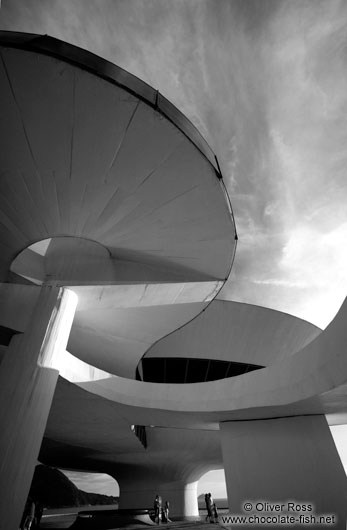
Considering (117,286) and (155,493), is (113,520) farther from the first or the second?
(117,286)

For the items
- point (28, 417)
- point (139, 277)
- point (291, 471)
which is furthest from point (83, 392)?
point (291, 471)

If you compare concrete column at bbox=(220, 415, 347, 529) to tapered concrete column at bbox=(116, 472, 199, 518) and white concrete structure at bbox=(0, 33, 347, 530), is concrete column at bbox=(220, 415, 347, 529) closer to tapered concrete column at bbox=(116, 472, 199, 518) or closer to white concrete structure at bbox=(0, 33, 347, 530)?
white concrete structure at bbox=(0, 33, 347, 530)

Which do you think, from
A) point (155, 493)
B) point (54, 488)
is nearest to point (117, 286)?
point (155, 493)

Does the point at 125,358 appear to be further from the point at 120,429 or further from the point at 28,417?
the point at 28,417

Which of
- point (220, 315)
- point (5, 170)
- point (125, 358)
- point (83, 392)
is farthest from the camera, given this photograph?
point (220, 315)

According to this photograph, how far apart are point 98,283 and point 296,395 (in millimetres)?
7109

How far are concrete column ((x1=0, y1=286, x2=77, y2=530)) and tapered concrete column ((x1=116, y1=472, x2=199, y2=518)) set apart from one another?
1738 centimetres

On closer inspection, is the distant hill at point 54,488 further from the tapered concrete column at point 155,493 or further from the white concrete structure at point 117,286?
the white concrete structure at point 117,286

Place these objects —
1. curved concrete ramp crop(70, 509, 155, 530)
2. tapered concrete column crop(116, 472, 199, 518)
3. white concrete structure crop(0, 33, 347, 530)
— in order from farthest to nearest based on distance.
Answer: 1. tapered concrete column crop(116, 472, 199, 518)
2. curved concrete ramp crop(70, 509, 155, 530)
3. white concrete structure crop(0, 33, 347, 530)

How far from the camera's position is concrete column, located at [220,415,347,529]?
835 centimetres

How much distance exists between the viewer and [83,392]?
8.95m

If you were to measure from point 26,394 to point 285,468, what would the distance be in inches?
330

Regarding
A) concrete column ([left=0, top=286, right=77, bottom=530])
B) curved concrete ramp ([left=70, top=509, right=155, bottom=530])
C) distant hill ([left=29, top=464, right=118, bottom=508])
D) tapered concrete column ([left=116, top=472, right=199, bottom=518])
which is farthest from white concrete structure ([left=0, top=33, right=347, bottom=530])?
distant hill ([left=29, top=464, right=118, bottom=508])

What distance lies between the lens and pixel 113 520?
12.9 metres
